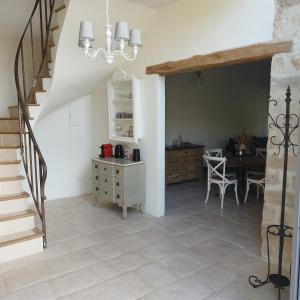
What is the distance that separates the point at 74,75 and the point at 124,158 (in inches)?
58.2

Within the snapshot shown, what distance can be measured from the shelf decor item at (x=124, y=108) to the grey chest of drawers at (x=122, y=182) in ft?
1.37

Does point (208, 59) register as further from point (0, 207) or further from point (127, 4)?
point (0, 207)

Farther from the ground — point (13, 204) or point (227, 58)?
point (227, 58)

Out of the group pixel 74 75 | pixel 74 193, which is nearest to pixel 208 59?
pixel 74 75

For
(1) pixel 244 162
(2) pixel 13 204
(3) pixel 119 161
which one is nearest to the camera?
(2) pixel 13 204

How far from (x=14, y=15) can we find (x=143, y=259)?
12.4ft

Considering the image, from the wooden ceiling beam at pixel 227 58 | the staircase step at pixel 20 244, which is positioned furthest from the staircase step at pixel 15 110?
the wooden ceiling beam at pixel 227 58

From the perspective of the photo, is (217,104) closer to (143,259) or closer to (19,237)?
(143,259)

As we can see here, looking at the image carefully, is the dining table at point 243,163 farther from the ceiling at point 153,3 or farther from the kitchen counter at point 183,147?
the ceiling at point 153,3

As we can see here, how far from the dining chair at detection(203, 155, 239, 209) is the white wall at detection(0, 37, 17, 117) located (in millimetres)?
3395

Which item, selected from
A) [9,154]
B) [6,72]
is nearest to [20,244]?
[9,154]

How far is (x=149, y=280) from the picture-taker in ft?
8.54

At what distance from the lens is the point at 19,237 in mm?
3062

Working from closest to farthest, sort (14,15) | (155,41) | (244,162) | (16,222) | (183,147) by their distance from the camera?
(16,222) < (155,41) < (14,15) < (244,162) < (183,147)
